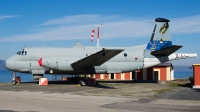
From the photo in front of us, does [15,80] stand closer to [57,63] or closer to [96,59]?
[57,63]

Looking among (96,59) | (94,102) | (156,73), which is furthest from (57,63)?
(156,73)

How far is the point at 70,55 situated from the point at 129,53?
6826 millimetres

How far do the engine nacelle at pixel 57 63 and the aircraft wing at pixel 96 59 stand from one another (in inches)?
22.9

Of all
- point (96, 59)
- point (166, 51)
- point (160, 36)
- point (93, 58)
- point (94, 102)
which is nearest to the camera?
point (94, 102)

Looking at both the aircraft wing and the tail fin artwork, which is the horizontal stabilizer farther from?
the aircraft wing

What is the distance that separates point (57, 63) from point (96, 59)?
3841 millimetres

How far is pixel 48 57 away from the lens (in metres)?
28.8

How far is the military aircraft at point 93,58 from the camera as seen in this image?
27.9 m

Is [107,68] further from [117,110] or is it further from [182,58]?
[117,110]

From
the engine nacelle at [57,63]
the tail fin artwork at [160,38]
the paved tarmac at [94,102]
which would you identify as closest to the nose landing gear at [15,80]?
the engine nacelle at [57,63]

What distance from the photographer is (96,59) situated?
91.3 feet

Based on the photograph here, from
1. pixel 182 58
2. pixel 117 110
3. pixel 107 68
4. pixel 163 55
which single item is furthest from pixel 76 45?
pixel 117 110

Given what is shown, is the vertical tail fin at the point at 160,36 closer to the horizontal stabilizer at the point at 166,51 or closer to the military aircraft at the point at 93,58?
the military aircraft at the point at 93,58

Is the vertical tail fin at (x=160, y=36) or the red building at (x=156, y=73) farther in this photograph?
the red building at (x=156, y=73)
